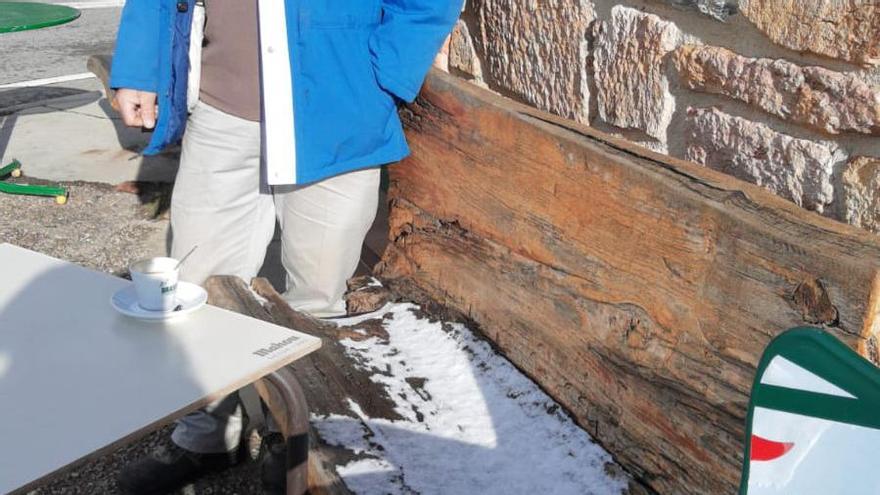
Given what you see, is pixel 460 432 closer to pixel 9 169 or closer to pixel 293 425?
pixel 293 425

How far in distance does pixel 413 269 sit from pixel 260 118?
1.85 feet

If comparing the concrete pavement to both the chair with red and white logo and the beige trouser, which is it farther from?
the chair with red and white logo


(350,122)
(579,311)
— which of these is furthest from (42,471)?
(350,122)

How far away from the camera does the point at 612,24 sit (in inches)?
85.4

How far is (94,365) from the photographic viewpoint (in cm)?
171

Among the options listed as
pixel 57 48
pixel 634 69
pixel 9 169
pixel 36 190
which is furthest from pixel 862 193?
pixel 57 48

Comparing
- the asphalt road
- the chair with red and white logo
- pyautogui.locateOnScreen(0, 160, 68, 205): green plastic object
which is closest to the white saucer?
the chair with red and white logo

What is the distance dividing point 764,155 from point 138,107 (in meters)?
1.57

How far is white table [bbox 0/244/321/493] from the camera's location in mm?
1489

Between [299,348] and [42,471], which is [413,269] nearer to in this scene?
[299,348]

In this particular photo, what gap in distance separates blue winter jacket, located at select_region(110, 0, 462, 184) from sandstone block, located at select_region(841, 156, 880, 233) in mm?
1091

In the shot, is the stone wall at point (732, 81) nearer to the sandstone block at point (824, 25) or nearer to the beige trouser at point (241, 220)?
the sandstone block at point (824, 25)

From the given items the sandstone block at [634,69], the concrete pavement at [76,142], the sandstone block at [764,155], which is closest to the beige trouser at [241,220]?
the sandstone block at [634,69]

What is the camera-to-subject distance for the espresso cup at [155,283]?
188 cm
